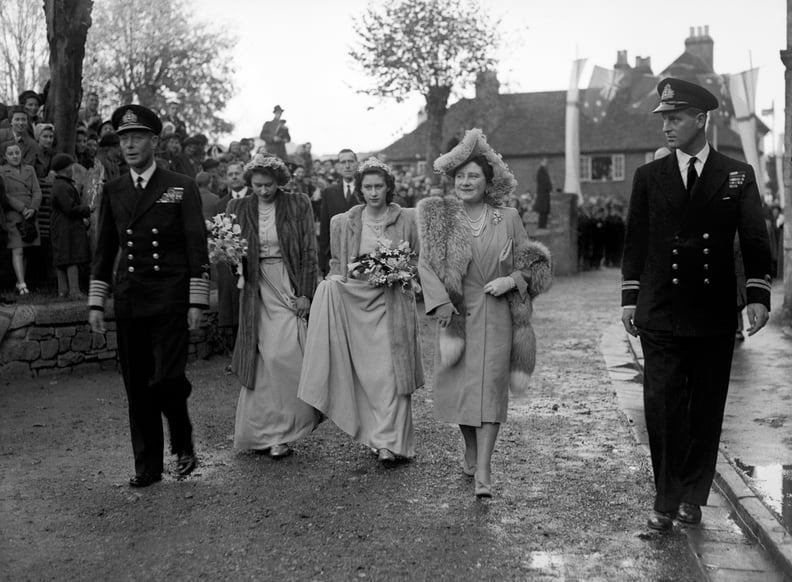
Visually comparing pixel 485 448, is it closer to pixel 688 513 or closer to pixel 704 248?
pixel 688 513

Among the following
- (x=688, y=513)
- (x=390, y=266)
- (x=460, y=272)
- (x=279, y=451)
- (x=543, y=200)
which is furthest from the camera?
(x=543, y=200)

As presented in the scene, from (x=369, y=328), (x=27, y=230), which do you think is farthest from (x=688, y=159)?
(x=27, y=230)

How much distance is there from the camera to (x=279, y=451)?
311 inches

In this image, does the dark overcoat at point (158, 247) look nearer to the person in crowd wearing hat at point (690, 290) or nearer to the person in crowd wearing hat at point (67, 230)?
the person in crowd wearing hat at point (690, 290)

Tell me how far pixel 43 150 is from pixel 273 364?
778 cm

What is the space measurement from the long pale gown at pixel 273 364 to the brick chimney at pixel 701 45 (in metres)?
63.9

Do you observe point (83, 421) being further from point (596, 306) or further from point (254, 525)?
point (596, 306)

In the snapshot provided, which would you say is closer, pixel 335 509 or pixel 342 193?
pixel 335 509

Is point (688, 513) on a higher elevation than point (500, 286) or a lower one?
lower

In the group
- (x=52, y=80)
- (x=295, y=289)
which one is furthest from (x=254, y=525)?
(x=52, y=80)

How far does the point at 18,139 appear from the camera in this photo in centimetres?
1429

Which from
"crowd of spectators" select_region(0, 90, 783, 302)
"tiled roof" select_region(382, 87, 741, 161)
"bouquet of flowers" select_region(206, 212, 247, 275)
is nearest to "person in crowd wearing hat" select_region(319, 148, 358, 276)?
"crowd of spectators" select_region(0, 90, 783, 302)

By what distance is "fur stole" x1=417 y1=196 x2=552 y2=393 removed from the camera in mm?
6633

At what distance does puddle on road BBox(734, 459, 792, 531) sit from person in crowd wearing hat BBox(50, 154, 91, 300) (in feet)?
27.1
